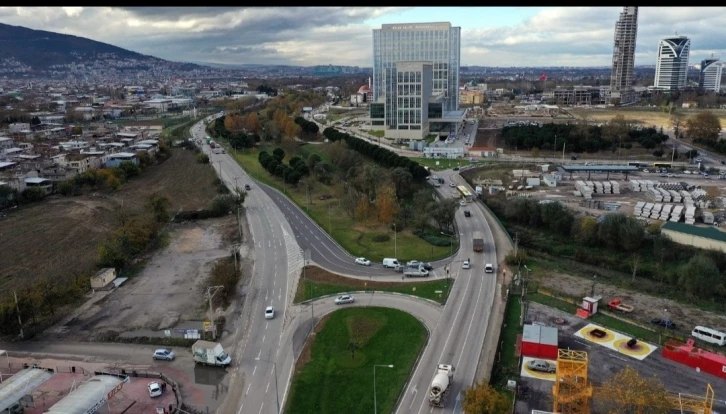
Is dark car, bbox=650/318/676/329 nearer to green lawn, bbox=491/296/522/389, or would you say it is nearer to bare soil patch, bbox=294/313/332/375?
green lawn, bbox=491/296/522/389

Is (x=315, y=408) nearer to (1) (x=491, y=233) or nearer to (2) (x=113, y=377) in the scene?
(2) (x=113, y=377)

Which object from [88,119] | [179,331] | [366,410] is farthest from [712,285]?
[88,119]

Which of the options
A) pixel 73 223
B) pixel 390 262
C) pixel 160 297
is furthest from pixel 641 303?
pixel 73 223

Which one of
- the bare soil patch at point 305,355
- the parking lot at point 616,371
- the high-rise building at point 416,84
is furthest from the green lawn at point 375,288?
the high-rise building at point 416,84

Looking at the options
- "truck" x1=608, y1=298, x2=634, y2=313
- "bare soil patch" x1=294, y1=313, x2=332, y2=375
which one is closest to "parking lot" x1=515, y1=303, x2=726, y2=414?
"truck" x1=608, y1=298, x2=634, y2=313

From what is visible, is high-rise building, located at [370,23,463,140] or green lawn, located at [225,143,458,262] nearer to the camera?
green lawn, located at [225,143,458,262]
